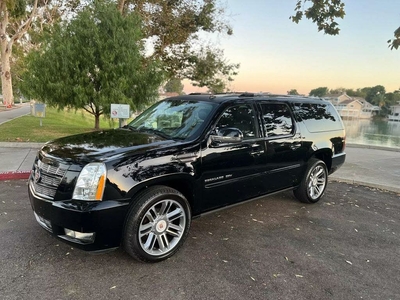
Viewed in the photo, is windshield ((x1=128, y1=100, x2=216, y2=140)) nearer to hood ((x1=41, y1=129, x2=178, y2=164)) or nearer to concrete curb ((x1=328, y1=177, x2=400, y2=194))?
hood ((x1=41, y1=129, x2=178, y2=164))

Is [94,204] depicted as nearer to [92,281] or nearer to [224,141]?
[92,281]

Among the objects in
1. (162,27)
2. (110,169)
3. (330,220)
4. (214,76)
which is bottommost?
(330,220)

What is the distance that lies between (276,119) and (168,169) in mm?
2118

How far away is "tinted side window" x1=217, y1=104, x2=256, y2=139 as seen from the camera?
3977 mm

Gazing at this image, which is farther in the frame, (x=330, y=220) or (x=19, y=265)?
(x=330, y=220)

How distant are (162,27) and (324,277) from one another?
1654 cm

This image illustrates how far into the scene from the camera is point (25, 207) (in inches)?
182

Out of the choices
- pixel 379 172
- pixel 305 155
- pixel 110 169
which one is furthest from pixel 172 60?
pixel 110 169

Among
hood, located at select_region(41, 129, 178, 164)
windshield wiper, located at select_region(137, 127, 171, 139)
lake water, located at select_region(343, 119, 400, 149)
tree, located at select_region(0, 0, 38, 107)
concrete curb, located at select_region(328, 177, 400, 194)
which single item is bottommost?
lake water, located at select_region(343, 119, 400, 149)

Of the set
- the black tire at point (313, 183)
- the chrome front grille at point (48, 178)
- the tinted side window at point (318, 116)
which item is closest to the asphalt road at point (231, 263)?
the black tire at point (313, 183)

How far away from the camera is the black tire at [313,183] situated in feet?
17.1

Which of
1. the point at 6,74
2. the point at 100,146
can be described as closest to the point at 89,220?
the point at 100,146

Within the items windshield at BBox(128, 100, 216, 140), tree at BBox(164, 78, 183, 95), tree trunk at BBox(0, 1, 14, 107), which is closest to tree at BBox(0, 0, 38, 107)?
tree trunk at BBox(0, 1, 14, 107)

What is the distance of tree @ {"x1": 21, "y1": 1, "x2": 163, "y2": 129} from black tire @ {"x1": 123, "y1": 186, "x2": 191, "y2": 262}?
29.0 ft
